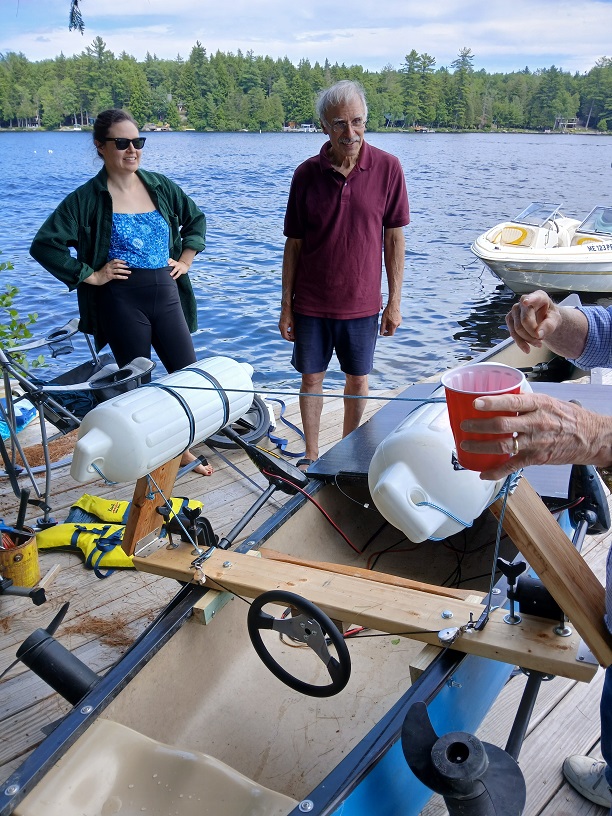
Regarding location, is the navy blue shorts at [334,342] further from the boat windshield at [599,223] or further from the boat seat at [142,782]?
the boat windshield at [599,223]

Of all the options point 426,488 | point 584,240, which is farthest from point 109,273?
point 584,240

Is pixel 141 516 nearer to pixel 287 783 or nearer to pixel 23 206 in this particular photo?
pixel 287 783

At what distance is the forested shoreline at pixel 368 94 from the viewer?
1891 inches

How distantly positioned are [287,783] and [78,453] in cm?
114

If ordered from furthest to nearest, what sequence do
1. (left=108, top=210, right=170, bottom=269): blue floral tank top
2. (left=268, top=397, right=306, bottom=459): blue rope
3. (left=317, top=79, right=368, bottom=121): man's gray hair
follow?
(left=268, top=397, right=306, bottom=459): blue rope, (left=108, top=210, right=170, bottom=269): blue floral tank top, (left=317, top=79, right=368, bottom=121): man's gray hair

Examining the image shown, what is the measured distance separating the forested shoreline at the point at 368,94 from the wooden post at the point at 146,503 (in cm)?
3399

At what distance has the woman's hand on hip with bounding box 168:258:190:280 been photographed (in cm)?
404

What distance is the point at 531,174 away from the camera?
32844 millimetres

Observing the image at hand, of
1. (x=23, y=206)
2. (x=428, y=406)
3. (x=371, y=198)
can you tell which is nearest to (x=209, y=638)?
(x=428, y=406)

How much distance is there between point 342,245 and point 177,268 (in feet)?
3.11

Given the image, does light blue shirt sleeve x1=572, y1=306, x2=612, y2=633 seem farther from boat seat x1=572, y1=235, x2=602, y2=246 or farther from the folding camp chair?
boat seat x1=572, y1=235, x2=602, y2=246

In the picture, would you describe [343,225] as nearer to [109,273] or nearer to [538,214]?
[109,273]

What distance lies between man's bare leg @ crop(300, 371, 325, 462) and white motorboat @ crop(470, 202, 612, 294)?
9.58 meters

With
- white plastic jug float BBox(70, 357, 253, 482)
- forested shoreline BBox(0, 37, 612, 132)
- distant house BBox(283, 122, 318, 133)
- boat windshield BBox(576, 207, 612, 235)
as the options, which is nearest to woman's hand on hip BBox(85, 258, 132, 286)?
white plastic jug float BBox(70, 357, 253, 482)
